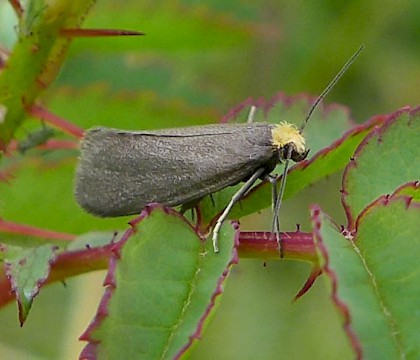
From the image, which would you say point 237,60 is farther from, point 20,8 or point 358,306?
point 358,306

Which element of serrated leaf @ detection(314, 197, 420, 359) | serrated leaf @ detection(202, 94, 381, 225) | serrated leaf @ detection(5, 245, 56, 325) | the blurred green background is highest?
the blurred green background

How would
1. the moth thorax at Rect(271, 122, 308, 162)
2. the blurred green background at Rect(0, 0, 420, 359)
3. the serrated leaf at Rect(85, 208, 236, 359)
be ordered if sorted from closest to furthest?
1. the serrated leaf at Rect(85, 208, 236, 359)
2. the moth thorax at Rect(271, 122, 308, 162)
3. the blurred green background at Rect(0, 0, 420, 359)

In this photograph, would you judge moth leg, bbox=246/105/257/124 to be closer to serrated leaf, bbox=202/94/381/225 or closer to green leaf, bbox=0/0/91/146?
serrated leaf, bbox=202/94/381/225

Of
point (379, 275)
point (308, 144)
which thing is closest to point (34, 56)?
point (308, 144)

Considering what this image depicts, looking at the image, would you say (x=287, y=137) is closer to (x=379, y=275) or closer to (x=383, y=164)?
(x=383, y=164)

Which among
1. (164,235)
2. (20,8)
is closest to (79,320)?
(20,8)

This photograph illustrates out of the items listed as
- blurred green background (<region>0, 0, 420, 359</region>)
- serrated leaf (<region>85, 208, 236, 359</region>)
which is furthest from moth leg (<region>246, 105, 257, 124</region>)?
serrated leaf (<region>85, 208, 236, 359</region>)
